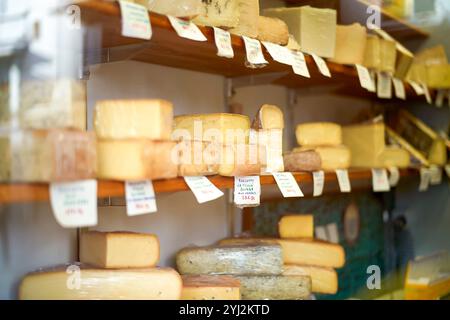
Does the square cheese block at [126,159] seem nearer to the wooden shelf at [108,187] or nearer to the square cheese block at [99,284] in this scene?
the wooden shelf at [108,187]

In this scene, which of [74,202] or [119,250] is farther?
[119,250]

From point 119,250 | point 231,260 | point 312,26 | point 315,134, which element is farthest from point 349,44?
point 119,250

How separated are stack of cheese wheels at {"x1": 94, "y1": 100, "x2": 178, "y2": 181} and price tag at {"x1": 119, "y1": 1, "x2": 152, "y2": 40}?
0.14 meters

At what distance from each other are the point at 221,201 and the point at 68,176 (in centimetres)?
100

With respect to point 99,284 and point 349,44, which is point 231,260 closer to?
point 99,284

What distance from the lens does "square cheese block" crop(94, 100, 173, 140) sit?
125cm

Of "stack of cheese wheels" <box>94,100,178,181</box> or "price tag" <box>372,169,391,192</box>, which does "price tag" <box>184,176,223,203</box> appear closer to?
"stack of cheese wheels" <box>94,100,178,181</box>

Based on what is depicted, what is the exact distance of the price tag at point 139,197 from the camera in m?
1.23

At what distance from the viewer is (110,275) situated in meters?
1.37

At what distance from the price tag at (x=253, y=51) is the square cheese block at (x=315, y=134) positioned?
49 centimetres

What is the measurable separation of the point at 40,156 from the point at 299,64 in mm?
934

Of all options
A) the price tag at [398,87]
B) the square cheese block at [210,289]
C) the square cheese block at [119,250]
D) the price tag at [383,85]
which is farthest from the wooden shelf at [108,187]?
the price tag at [398,87]

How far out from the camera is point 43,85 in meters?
1.15

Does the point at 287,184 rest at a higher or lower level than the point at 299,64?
lower
